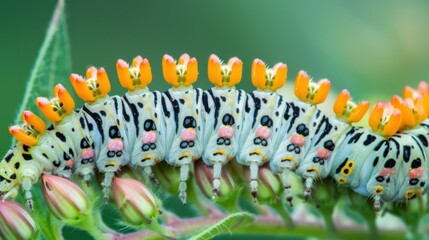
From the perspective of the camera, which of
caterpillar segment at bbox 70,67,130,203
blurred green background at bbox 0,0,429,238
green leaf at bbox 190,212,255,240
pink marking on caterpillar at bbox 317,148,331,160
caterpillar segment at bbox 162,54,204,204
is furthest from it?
blurred green background at bbox 0,0,429,238

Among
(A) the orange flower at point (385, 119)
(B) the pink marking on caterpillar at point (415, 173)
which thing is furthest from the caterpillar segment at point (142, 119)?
(B) the pink marking on caterpillar at point (415, 173)

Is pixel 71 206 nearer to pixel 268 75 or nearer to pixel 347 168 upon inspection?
pixel 268 75

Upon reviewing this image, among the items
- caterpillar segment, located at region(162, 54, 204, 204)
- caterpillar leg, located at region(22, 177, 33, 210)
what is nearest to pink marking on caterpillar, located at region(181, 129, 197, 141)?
caterpillar segment, located at region(162, 54, 204, 204)

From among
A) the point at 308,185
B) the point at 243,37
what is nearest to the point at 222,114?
the point at 308,185

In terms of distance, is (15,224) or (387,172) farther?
(387,172)

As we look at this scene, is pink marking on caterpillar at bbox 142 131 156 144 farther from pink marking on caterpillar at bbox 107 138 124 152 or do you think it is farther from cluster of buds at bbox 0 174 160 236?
cluster of buds at bbox 0 174 160 236

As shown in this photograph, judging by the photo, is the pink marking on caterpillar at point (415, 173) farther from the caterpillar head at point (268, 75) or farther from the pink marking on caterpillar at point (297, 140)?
the caterpillar head at point (268, 75)
